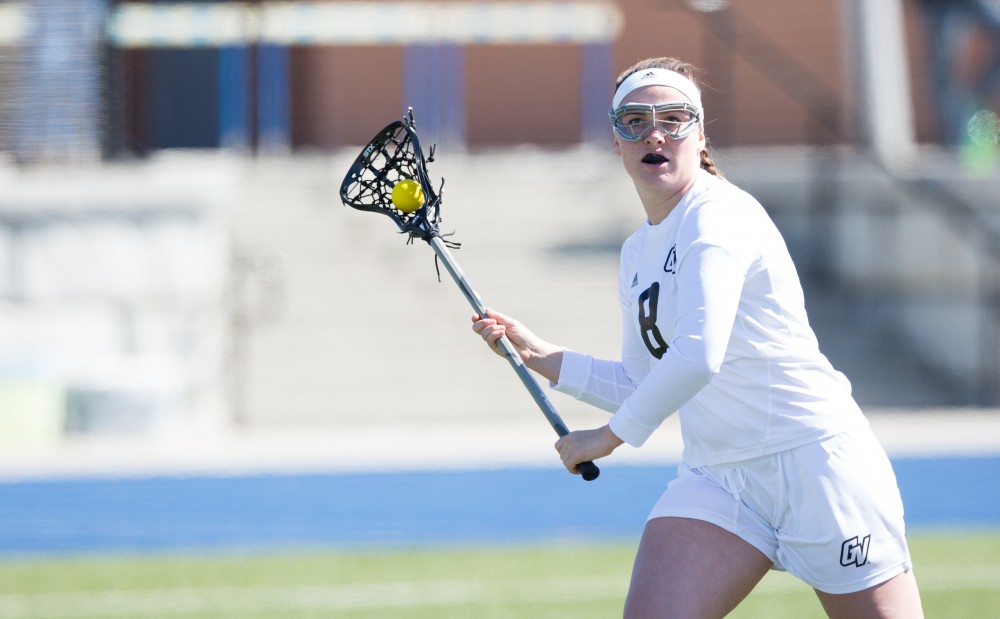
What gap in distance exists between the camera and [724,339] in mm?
3920

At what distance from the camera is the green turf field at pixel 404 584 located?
26.8 ft

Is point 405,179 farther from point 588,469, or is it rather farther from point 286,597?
point 286,597

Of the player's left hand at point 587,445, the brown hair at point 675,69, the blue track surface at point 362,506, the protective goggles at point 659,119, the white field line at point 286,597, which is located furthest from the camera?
the blue track surface at point 362,506

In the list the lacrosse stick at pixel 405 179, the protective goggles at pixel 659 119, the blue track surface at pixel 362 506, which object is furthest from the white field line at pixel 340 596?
the protective goggles at pixel 659 119

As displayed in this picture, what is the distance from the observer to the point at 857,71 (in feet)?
59.0

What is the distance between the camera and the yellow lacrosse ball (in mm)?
5121

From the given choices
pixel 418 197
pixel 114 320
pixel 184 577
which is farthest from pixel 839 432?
pixel 114 320

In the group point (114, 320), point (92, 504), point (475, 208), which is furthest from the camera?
point (475, 208)

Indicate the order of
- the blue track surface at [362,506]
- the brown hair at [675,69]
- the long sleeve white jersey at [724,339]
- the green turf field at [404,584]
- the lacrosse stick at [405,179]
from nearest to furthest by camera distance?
the long sleeve white jersey at [724,339] → the brown hair at [675,69] → the lacrosse stick at [405,179] → the green turf field at [404,584] → the blue track surface at [362,506]

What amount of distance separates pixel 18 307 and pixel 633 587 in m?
12.3

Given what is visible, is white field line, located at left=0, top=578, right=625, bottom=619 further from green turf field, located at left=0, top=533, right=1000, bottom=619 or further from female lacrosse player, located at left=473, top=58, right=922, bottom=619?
female lacrosse player, located at left=473, top=58, right=922, bottom=619

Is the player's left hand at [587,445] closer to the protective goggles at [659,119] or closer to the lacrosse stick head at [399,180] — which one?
the protective goggles at [659,119]

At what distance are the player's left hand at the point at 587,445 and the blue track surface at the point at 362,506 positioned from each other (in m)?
6.31

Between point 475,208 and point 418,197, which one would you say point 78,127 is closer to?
point 475,208
